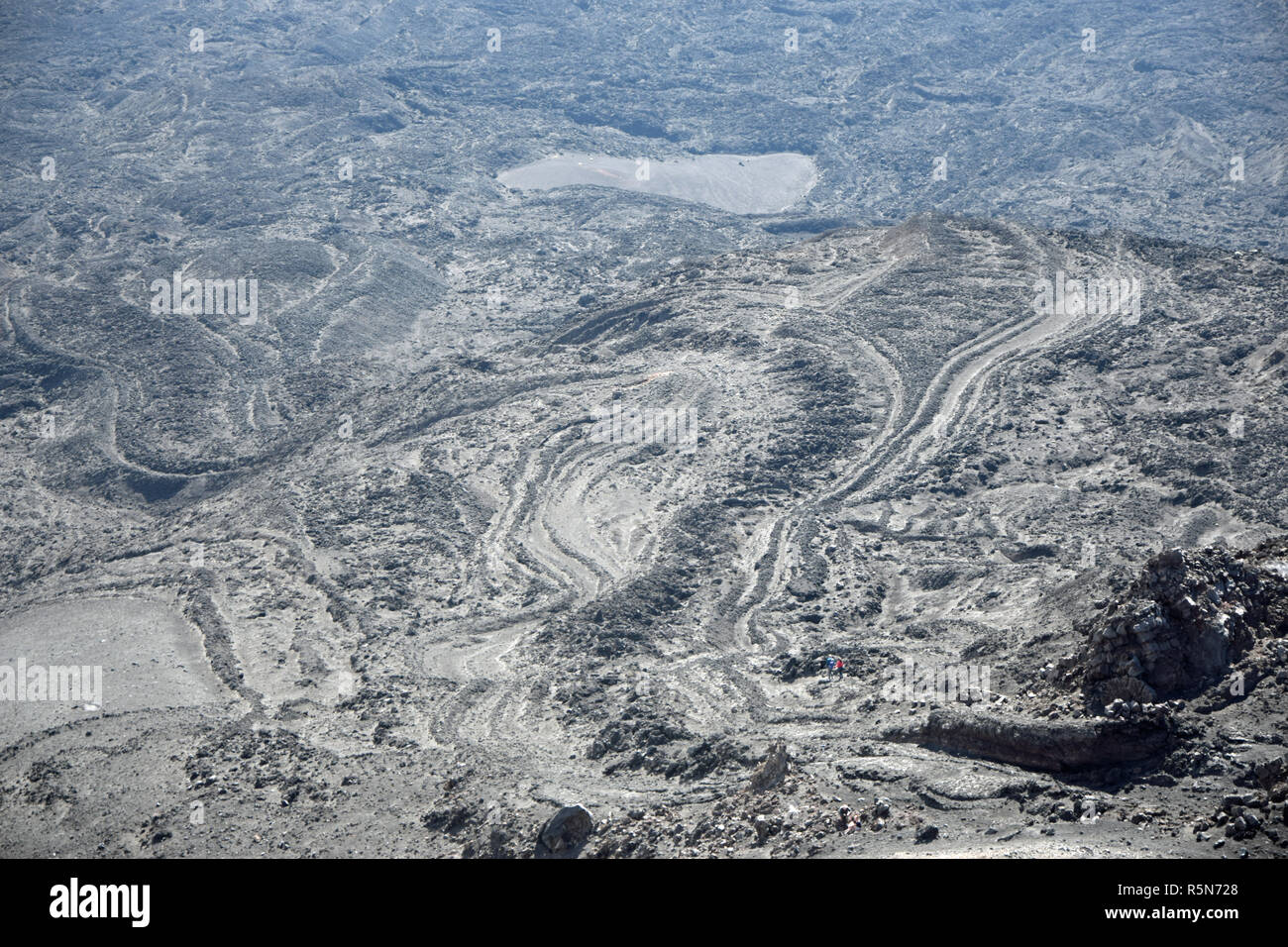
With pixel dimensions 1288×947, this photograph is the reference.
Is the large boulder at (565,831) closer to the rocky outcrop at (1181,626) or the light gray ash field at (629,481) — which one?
the light gray ash field at (629,481)

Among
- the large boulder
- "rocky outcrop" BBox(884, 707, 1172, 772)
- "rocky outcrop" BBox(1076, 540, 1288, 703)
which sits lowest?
the large boulder

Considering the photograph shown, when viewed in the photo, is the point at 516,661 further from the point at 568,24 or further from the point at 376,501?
the point at 568,24

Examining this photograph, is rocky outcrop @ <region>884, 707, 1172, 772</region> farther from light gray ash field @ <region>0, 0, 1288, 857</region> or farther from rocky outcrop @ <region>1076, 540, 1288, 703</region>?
rocky outcrop @ <region>1076, 540, 1288, 703</region>

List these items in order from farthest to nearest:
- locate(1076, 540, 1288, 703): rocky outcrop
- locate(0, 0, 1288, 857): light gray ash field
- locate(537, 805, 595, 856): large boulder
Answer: locate(0, 0, 1288, 857): light gray ash field → locate(1076, 540, 1288, 703): rocky outcrop → locate(537, 805, 595, 856): large boulder

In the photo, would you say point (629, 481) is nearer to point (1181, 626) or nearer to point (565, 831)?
point (565, 831)

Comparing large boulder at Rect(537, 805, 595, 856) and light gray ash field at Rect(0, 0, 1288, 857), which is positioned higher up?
light gray ash field at Rect(0, 0, 1288, 857)

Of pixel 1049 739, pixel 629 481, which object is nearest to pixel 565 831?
pixel 1049 739

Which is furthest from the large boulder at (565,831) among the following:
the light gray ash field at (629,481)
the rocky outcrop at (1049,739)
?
the rocky outcrop at (1049,739)

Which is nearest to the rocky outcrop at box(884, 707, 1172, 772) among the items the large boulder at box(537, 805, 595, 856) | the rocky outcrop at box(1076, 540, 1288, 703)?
the rocky outcrop at box(1076, 540, 1288, 703)
